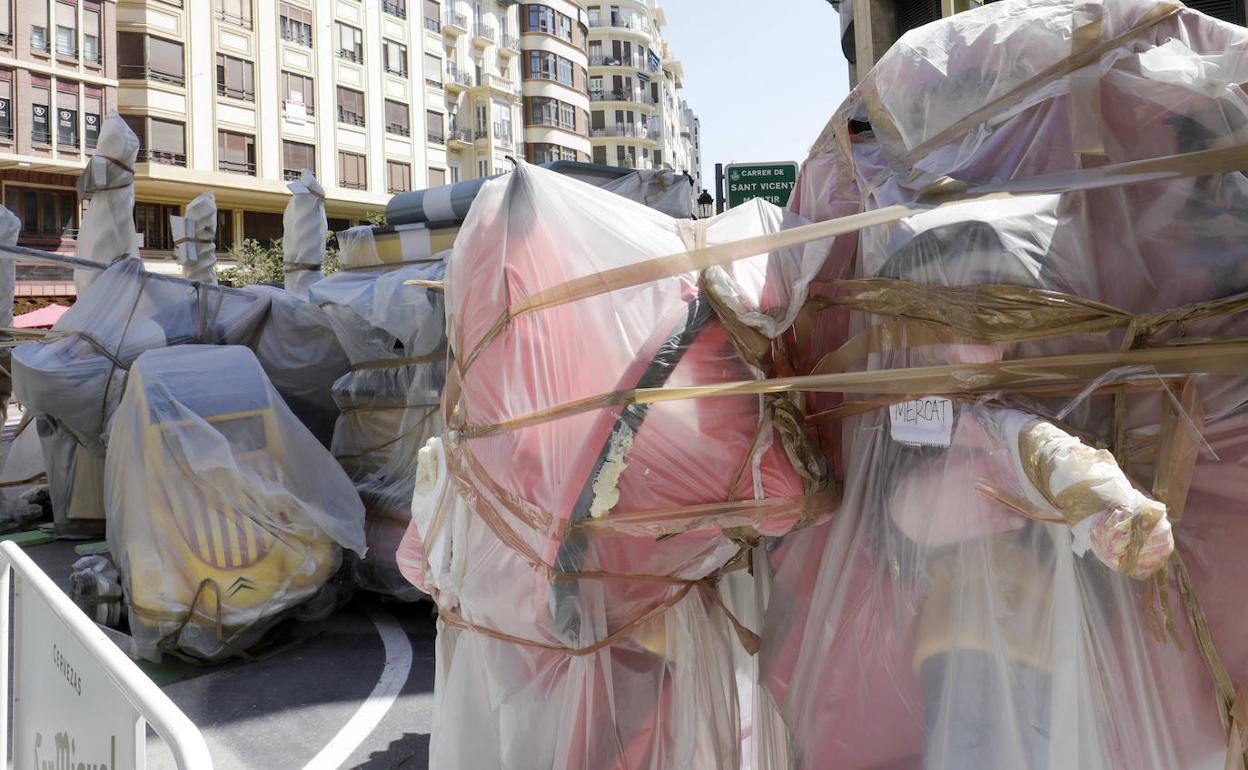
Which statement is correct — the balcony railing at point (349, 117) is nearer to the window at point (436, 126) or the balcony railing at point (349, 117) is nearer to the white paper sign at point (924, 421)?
the window at point (436, 126)

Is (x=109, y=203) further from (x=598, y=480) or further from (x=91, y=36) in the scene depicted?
(x=91, y=36)

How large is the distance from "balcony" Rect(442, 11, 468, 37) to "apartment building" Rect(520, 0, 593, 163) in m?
6.48

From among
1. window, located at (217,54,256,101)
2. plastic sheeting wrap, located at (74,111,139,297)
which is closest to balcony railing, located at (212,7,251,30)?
window, located at (217,54,256,101)

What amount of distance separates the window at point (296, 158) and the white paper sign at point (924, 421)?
3491 cm

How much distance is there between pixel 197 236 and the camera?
1229 centimetres

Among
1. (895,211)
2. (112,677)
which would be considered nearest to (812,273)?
(895,211)

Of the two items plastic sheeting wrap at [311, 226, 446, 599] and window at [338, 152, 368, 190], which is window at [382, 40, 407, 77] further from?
plastic sheeting wrap at [311, 226, 446, 599]

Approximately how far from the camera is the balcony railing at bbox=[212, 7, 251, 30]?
104ft

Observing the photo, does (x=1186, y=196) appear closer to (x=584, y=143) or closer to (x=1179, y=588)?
(x=1179, y=588)

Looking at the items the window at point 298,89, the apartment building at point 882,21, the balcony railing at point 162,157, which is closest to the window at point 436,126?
the window at point 298,89

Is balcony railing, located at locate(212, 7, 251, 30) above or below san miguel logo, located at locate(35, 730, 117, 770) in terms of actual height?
above

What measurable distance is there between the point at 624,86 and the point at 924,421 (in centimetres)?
6224

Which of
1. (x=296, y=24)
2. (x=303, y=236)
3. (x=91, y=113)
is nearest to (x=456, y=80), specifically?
(x=296, y=24)

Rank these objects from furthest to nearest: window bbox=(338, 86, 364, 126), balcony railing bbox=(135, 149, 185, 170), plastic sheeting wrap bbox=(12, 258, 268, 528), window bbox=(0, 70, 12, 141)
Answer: window bbox=(338, 86, 364, 126), balcony railing bbox=(135, 149, 185, 170), window bbox=(0, 70, 12, 141), plastic sheeting wrap bbox=(12, 258, 268, 528)
